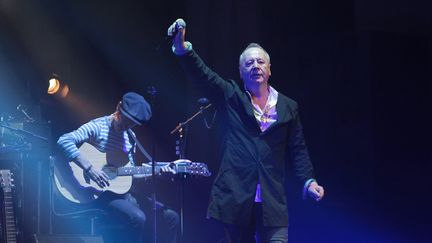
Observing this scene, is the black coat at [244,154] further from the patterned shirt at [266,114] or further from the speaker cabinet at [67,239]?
the speaker cabinet at [67,239]

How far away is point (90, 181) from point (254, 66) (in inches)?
84.8

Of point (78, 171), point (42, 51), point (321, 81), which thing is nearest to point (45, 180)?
point (78, 171)

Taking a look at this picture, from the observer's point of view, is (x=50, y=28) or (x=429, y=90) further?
(x=50, y=28)

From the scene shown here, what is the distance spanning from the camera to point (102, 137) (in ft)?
16.5

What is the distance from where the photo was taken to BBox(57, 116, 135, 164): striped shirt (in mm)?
4938

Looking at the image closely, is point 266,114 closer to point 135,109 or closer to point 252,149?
point 252,149

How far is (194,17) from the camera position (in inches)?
234

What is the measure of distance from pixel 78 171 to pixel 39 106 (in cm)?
120

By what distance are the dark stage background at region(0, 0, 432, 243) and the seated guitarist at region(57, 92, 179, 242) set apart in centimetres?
34

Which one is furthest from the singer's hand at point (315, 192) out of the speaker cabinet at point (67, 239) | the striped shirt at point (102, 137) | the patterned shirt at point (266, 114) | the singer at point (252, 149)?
the striped shirt at point (102, 137)

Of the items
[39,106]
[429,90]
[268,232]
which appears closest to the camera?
[268,232]

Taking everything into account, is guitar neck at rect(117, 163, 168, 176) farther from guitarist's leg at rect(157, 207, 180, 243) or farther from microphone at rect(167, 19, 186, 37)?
microphone at rect(167, 19, 186, 37)

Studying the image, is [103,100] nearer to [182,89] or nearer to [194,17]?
[182,89]

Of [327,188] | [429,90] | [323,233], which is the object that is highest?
[429,90]
